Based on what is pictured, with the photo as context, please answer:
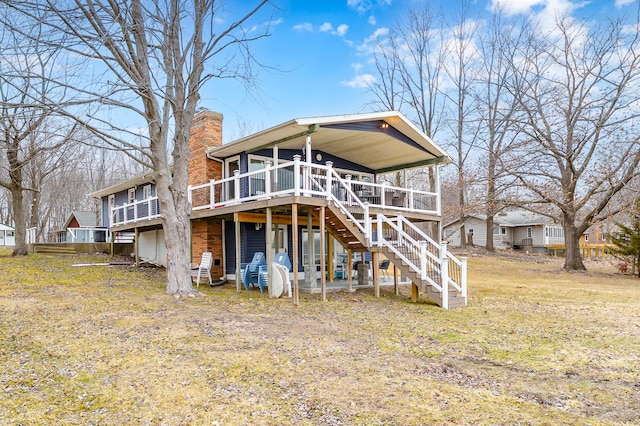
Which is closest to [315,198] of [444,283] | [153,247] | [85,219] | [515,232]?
[444,283]

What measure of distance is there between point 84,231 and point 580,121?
29178 mm

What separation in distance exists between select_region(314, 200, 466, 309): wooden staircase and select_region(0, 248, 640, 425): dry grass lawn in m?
0.58

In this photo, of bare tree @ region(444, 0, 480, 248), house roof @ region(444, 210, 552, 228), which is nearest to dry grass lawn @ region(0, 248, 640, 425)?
bare tree @ region(444, 0, 480, 248)

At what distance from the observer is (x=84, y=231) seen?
94.4 ft

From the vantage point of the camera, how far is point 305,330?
7.84m

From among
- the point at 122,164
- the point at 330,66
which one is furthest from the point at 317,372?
the point at 122,164

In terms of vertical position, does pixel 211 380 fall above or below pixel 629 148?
below

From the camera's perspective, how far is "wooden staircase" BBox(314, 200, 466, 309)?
34.5 feet

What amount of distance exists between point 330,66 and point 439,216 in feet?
27.0

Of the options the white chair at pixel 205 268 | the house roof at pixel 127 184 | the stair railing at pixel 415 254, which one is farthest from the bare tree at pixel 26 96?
the stair railing at pixel 415 254

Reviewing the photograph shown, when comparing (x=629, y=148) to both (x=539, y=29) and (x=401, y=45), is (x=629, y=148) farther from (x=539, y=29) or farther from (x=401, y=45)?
(x=401, y=45)

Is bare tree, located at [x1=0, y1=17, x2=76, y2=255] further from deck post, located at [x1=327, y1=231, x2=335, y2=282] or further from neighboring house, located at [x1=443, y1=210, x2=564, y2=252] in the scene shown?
neighboring house, located at [x1=443, y1=210, x2=564, y2=252]

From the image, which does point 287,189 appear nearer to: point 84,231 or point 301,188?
point 301,188

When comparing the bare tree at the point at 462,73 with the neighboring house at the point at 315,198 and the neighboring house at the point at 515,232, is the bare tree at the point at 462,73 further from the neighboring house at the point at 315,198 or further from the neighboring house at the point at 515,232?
the neighboring house at the point at 315,198
